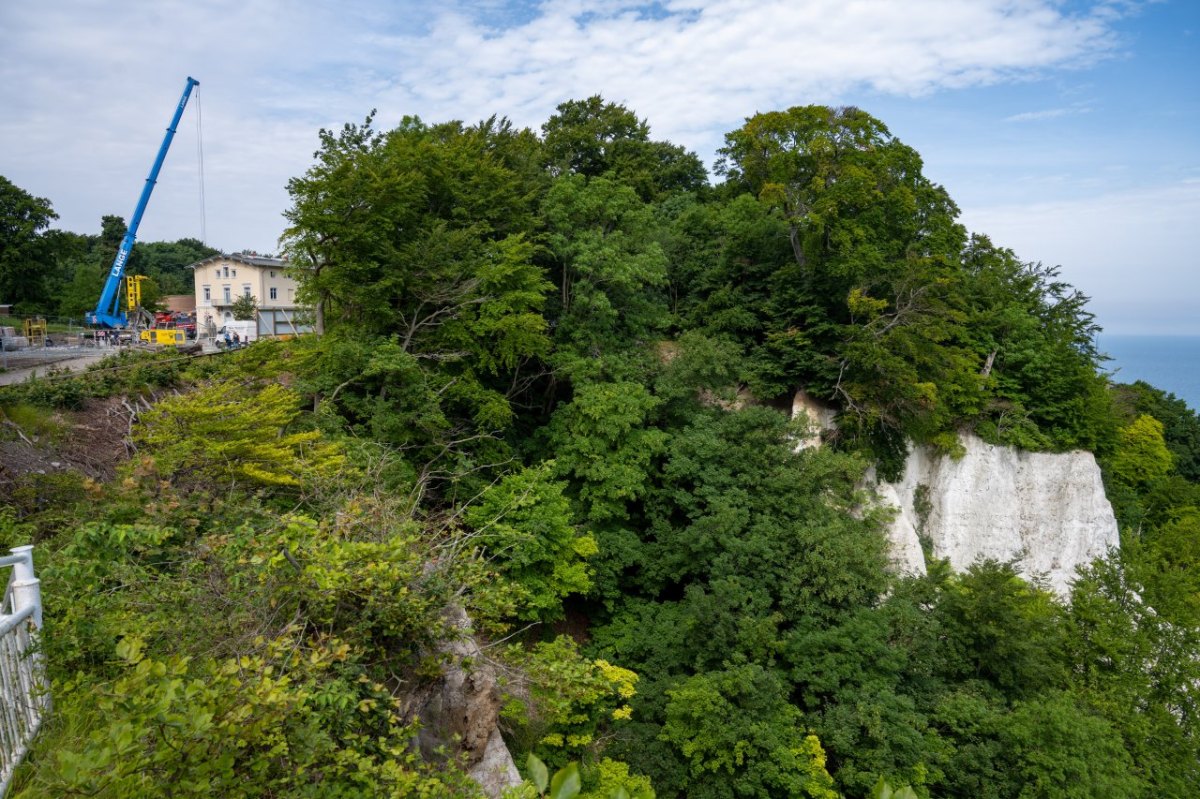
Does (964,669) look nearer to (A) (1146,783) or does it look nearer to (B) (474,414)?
(A) (1146,783)

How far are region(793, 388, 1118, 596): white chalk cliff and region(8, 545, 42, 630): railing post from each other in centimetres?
2053

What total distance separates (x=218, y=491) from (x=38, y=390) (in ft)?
20.4

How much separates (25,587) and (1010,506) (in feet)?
80.3

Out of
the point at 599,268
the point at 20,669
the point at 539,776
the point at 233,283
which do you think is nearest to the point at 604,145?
the point at 599,268

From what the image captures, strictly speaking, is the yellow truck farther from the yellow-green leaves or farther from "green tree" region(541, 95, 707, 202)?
"green tree" region(541, 95, 707, 202)

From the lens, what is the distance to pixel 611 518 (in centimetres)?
1717

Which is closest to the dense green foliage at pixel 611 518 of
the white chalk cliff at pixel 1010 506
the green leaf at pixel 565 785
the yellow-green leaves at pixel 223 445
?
the yellow-green leaves at pixel 223 445

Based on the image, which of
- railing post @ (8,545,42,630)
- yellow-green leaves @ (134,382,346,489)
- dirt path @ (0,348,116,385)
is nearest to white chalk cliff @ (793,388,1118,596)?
yellow-green leaves @ (134,382,346,489)

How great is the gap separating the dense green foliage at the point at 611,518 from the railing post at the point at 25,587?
39 centimetres

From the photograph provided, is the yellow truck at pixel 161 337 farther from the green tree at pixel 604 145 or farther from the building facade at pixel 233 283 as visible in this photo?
the green tree at pixel 604 145

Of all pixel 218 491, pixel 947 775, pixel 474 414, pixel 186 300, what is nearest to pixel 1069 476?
pixel 947 775

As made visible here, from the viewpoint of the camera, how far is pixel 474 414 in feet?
55.4

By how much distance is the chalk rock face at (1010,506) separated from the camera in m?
20.6

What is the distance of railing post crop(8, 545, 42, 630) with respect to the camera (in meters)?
4.44
